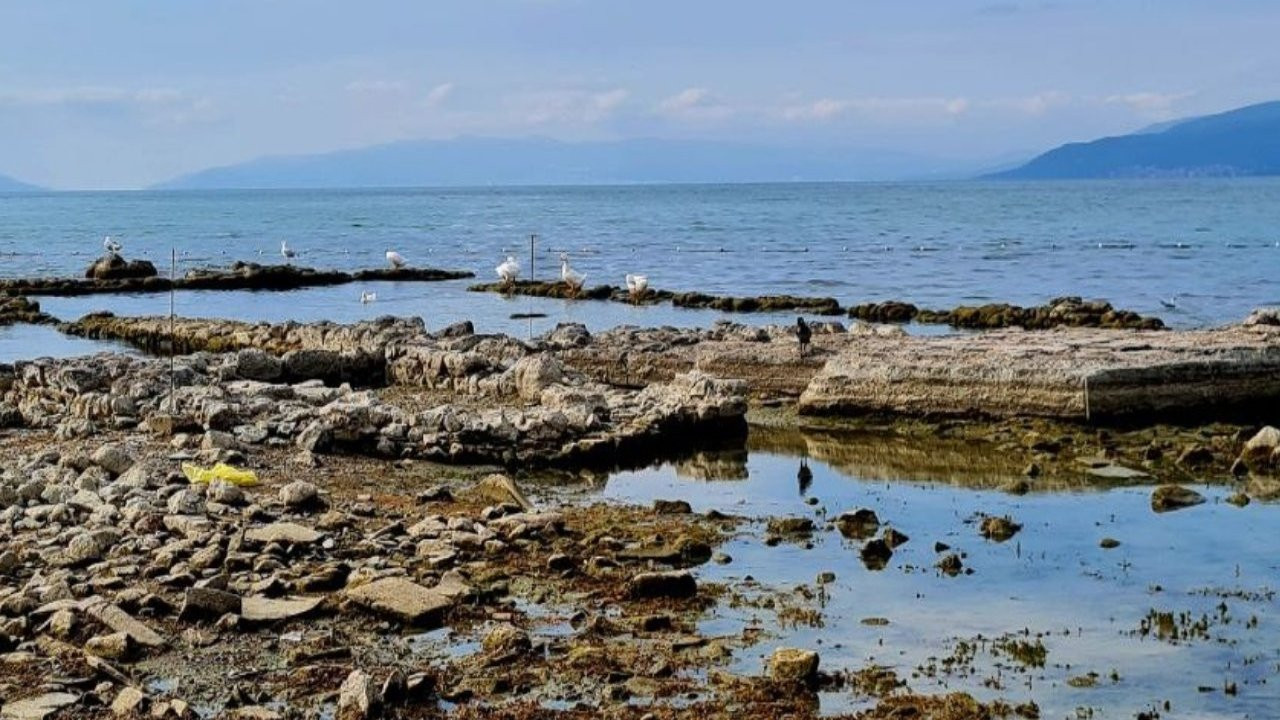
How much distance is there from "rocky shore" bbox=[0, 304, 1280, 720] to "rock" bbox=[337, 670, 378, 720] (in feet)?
0.06

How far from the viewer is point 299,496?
1509 centimetres

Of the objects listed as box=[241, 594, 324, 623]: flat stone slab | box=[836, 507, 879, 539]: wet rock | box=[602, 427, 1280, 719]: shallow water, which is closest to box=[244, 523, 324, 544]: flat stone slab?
box=[241, 594, 324, 623]: flat stone slab

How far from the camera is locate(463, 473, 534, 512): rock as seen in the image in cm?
1583

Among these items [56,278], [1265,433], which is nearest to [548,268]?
[56,278]

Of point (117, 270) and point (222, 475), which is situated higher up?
point (222, 475)

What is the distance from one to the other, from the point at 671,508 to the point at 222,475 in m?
4.62

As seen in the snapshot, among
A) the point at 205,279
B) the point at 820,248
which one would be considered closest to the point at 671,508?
the point at 205,279

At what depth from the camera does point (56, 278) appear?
190ft

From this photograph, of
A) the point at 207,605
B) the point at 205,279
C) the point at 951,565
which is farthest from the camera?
the point at 205,279

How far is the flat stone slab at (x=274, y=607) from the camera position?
11.4 meters

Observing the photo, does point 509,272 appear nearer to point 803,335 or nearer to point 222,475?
point 803,335

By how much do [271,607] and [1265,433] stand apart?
11995 millimetres

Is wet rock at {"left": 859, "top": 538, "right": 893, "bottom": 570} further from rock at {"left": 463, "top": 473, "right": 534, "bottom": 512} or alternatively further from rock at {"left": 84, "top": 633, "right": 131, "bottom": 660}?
rock at {"left": 84, "top": 633, "right": 131, "bottom": 660}

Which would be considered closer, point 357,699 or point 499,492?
point 357,699
